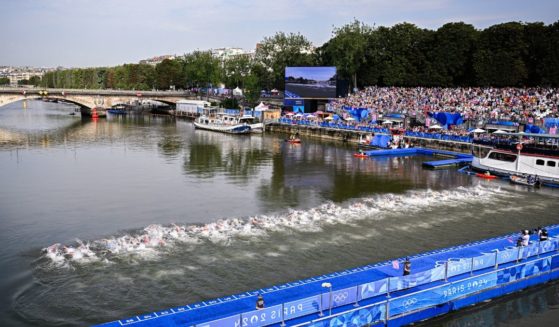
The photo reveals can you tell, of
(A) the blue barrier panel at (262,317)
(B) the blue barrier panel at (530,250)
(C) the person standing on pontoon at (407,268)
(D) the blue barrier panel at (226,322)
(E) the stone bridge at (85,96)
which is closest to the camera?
(D) the blue barrier panel at (226,322)

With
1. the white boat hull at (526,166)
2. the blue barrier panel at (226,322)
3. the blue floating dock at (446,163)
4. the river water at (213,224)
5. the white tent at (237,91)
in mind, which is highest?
the white tent at (237,91)

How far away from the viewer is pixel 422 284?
2142cm

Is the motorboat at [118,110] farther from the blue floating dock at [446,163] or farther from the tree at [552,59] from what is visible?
the tree at [552,59]

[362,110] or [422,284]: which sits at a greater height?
[362,110]

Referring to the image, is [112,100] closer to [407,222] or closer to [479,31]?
[479,31]

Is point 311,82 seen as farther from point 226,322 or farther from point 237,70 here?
point 226,322

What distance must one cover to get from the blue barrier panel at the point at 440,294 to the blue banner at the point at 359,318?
53 cm

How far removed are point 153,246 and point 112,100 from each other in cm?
10540

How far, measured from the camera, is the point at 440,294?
2112 centimetres

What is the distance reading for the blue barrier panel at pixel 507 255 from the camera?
23.8 metres

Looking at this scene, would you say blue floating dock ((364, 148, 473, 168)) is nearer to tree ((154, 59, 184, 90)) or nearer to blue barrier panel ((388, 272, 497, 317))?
blue barrier panel ((388, 272, 497, 317))

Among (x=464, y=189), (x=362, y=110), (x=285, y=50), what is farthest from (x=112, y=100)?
(x=464, y=189)

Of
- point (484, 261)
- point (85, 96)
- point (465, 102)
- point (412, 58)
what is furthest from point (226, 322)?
point (85, 96)

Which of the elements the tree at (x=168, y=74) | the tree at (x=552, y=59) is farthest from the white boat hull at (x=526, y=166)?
the tree at (x=168, y=74)
